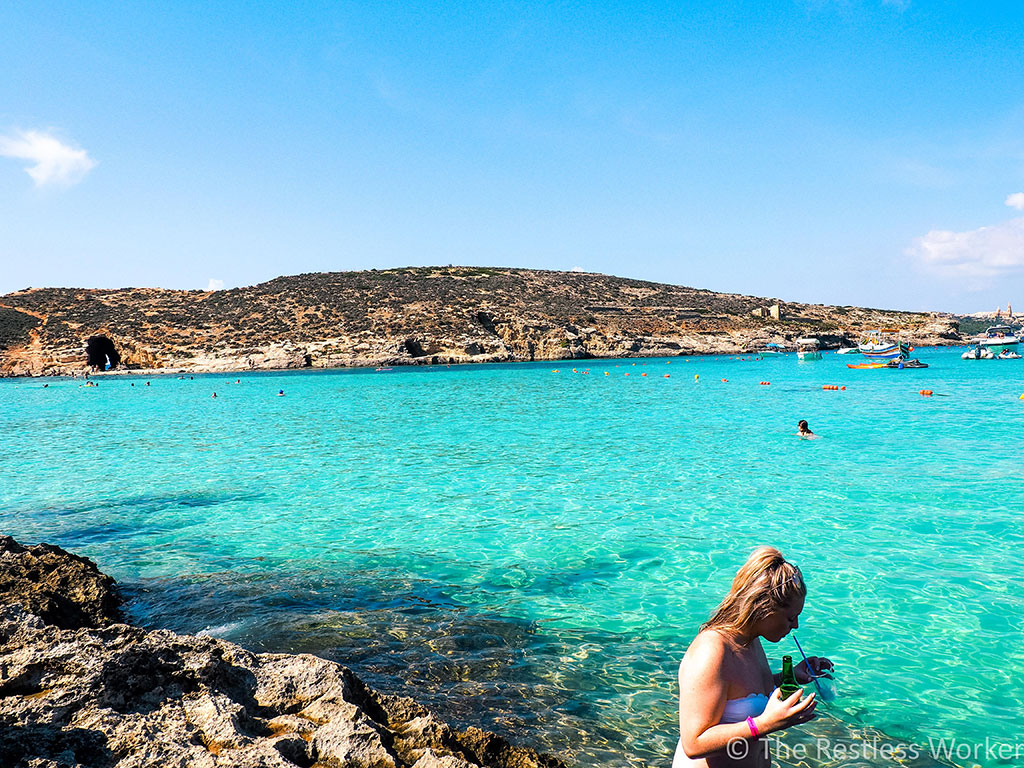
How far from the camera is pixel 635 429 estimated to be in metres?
22.6

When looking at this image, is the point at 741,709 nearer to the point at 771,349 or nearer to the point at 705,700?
the point at 705,700

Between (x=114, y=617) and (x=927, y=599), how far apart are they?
30.8 ft

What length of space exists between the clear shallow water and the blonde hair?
2.48 m

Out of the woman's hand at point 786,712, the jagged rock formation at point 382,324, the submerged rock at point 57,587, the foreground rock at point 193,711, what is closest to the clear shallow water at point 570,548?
the submerged rock at point 57,587

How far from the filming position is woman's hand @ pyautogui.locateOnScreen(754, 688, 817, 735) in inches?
96.7

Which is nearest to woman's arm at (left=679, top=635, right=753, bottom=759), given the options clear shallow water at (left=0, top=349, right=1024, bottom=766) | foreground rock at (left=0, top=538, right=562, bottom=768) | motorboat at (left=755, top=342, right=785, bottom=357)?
foreground rock at (left=0, top=538, right=562, bottom=768)

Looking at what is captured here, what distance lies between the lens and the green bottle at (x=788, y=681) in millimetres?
2635

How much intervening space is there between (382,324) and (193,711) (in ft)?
266

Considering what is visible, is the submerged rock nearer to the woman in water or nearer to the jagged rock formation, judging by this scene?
the woman in water

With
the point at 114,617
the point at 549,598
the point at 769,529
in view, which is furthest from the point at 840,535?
the point at 114,617

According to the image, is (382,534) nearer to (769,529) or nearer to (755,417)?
(769,529)

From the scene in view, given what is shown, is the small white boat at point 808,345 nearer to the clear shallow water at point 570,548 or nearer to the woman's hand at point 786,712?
the clear shallow water at point 570,548

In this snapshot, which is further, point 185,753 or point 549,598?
point 549,598

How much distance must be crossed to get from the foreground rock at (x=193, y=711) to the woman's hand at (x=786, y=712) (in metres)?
1.67
